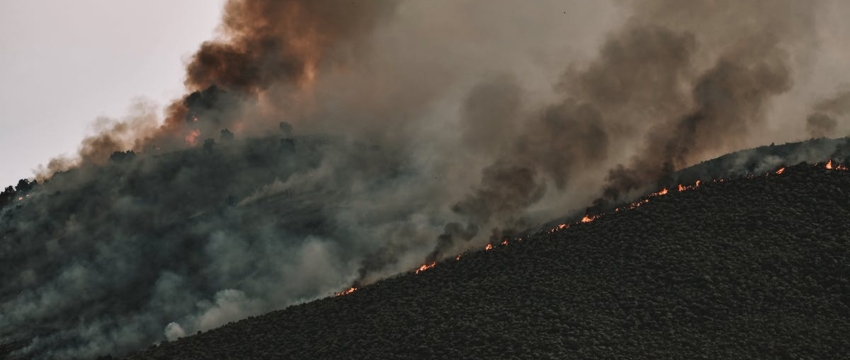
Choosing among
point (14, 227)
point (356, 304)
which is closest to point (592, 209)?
point (356, 304)

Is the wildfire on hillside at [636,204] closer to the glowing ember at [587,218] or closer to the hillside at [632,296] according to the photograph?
the glowing ember at [587,218]

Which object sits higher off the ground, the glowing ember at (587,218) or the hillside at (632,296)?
the glowing ember at (587,218)

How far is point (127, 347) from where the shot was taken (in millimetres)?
69438

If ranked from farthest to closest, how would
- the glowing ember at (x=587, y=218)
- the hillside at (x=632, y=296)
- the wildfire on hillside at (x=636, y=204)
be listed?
the glowing ember at (x=587, y=218)
the wildfire on hillside at (x=636, y=204)
the hillside at (x=632, y=296)

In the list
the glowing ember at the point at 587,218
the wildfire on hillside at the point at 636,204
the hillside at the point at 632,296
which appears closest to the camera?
the hillside at the point at 632,296

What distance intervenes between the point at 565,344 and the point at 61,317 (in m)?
46.8

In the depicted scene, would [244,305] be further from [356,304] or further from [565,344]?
[565,344]

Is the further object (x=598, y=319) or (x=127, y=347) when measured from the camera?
(x=127, y=347)

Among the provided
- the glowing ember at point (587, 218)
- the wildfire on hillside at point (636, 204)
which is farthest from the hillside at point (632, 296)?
the glowing ember at point (587, 218)

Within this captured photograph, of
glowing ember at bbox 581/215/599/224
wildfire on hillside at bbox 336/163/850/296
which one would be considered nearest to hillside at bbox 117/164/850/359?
wildfire on hillside at bbox 336/163/850/296

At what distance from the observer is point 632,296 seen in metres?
50.3

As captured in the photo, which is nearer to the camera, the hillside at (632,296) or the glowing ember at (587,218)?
Answer: the hillside at (632,296)

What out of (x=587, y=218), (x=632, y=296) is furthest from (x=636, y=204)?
(x=632, y=296)

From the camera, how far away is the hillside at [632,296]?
46312 millimetres
